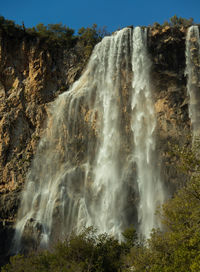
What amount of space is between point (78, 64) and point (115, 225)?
1760 cm

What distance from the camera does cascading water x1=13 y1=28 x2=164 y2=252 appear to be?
25.6m

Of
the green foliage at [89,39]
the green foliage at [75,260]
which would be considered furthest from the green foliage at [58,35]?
the green foliage at [75,260]

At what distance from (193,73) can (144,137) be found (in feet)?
24.5

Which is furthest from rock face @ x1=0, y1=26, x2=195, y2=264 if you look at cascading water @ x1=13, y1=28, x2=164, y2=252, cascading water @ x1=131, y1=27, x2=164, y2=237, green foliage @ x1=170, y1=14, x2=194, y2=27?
green foliage @ x1=170, y1=14, x2=194, y2=27

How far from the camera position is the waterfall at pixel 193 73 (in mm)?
28164

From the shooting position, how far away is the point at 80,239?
16.8 meters

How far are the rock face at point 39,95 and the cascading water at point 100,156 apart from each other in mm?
913

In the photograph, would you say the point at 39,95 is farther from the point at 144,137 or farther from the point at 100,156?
the point at 144,137

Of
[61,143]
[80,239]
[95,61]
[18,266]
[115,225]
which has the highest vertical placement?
[95,61]

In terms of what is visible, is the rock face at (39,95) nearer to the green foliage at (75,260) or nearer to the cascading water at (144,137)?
the cascading water at (144,137)

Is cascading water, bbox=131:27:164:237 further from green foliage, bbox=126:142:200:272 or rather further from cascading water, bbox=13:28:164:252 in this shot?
green foliage, bbox=126:142:200:272

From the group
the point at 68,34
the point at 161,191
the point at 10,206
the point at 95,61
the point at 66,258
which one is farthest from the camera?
the point at 68,34

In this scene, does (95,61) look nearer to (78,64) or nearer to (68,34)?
(78,64)

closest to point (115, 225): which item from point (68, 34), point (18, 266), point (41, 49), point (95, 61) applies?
point (18, 266)
